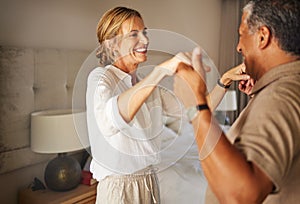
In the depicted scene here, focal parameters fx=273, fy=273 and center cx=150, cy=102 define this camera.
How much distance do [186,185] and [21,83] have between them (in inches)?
34.2

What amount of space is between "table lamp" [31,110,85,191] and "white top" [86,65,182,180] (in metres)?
0.44

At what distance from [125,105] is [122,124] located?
0.06 metres

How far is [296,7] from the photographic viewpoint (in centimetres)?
48

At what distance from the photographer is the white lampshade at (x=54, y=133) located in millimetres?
1148

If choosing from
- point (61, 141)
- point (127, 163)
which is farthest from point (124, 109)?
point (61, 141)

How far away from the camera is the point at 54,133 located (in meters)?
1.15

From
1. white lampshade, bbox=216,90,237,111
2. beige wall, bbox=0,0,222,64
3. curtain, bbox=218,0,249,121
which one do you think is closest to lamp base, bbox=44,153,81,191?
beige wall, bbox=0,0,222,64

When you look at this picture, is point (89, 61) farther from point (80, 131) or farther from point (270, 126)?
point (270, 126)

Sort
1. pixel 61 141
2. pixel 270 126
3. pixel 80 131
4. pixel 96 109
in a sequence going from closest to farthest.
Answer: pixel 270 126 → pixel 96 109 → pixel 80 131 → pixel 61 141

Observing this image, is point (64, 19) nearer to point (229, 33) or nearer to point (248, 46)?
point (248, 46)

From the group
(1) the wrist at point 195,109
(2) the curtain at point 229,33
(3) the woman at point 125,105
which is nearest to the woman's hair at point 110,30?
(3) the woman at point 125,105

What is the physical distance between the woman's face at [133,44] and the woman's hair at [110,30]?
0.03m

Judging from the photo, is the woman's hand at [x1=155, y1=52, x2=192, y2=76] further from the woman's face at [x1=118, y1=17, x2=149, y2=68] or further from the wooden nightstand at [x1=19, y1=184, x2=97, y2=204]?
the wooden nightstand at [x1=19, y1=184, x2=97, y2=204]

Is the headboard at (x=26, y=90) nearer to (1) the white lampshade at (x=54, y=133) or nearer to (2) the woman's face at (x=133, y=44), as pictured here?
(1) the white lampshade at (x=54, y=133)
